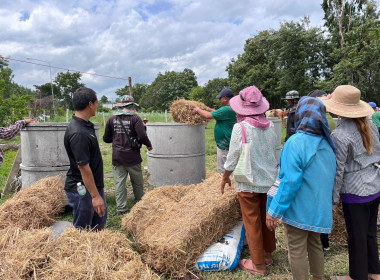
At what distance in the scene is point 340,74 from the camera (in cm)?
2144

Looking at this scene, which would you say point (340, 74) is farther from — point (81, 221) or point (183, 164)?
point (81, 221)

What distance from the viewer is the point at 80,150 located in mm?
2988

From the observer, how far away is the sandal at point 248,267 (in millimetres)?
3334

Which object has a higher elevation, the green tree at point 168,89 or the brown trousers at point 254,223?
the green tree at point 168,89

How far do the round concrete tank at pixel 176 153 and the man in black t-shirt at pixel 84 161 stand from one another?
283 cm

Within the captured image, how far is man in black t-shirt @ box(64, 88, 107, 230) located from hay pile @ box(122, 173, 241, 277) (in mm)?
691

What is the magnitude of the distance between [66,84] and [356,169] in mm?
73122

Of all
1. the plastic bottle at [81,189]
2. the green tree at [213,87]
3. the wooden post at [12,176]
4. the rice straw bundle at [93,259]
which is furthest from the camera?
the green tree at [213,87]

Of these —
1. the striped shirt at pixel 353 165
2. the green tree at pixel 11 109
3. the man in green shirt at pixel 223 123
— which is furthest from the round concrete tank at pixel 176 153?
the green tree at pixel 11 109

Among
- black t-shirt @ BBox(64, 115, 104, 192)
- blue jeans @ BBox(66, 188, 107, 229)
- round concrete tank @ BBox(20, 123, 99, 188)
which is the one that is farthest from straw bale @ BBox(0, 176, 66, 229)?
black t-shirt @ BBox(64, 115, 104, 192)

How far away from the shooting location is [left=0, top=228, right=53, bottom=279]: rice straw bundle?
83.1 inches

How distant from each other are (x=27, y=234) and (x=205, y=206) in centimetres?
199

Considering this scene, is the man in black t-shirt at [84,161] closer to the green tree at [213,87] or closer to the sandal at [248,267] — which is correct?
the sandal at [248,267]

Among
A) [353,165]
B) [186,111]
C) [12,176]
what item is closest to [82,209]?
[353,165]
